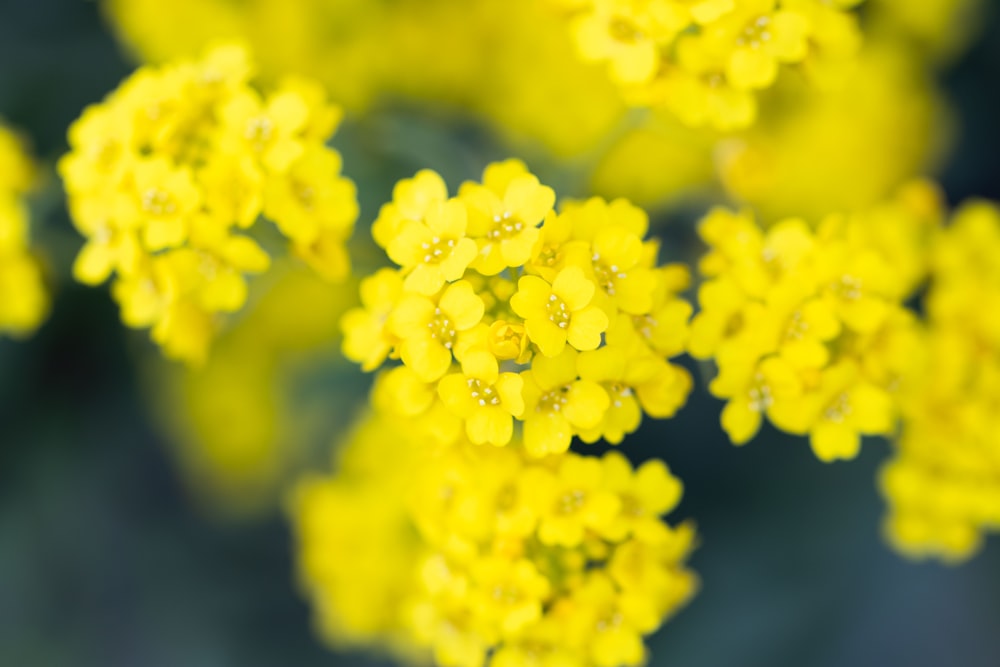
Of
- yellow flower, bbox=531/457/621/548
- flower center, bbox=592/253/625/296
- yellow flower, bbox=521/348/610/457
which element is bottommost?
yellow flower, bbox=531/457/621/548

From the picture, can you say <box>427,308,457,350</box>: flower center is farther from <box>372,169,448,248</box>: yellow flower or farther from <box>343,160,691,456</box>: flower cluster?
<box>372,169,448,248</box>: yellow flower

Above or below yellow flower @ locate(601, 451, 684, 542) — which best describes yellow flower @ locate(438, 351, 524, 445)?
above

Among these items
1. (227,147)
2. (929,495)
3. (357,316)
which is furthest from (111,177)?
(929,495)

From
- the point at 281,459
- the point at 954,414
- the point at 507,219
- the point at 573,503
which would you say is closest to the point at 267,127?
the point at 507,219

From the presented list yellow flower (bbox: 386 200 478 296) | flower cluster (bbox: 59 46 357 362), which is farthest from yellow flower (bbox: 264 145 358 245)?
yellow flower (bbox: 386 200 478 296)

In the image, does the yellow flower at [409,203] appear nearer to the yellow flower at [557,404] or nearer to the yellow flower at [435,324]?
the yellow flower at [435,324]

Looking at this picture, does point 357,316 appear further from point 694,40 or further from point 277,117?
point 694,40

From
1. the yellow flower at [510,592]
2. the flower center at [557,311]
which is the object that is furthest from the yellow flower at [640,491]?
the flower center at [557,311]
